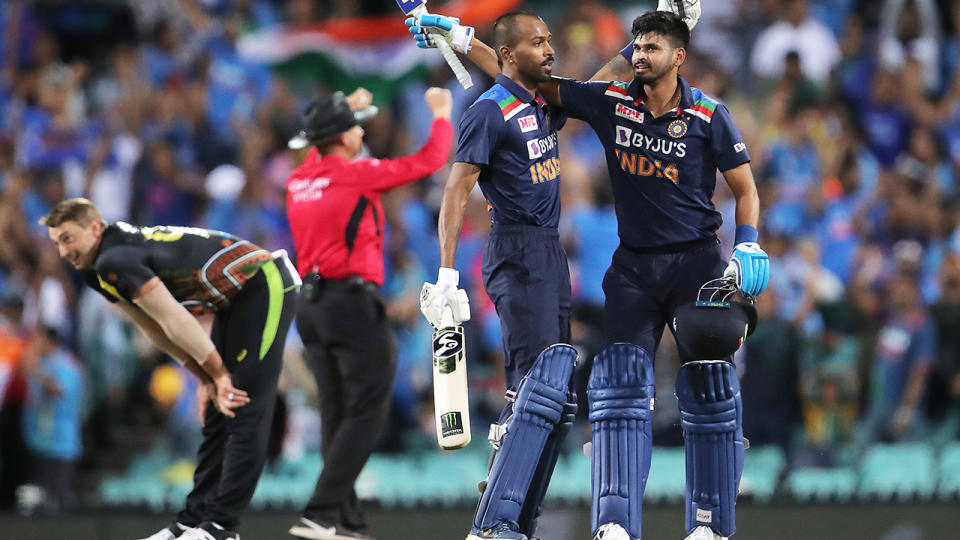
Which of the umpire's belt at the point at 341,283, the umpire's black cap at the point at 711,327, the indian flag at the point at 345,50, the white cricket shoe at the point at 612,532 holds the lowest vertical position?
the white cricket shoe at the point at 612,532

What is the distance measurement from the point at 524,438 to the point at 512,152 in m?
1.47

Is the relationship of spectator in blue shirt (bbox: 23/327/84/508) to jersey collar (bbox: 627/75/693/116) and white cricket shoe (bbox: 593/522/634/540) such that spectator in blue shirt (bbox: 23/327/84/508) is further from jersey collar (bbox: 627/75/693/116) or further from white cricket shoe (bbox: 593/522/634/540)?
jersey collar (bbox: 627/75/693/116)

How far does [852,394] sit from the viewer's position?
1067 cm

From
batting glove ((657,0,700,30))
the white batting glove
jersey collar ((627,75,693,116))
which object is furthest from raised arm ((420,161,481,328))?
batting glove ((657,0,700,30))

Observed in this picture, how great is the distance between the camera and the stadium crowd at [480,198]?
10.9 meters

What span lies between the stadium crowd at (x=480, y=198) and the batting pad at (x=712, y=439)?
389 centimetres

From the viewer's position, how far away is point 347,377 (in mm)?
8758

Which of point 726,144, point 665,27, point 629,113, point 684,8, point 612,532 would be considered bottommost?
point 612,532

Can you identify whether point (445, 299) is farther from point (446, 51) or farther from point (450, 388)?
point (446, 51)

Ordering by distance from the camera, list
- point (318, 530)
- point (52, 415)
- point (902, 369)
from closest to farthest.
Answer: point (318, 530) → point (902, 369) → point (52, 415)

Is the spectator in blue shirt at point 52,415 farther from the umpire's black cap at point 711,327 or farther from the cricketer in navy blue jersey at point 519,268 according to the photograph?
the umpire's black cap at point 711,327

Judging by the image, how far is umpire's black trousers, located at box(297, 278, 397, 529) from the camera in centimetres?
855

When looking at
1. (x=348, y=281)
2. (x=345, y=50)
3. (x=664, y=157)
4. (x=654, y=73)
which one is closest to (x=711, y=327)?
(x=664, y=157)

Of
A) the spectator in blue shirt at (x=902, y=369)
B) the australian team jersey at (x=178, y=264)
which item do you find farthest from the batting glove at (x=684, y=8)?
the spectator in blue shirt at (x=902, y=369)
